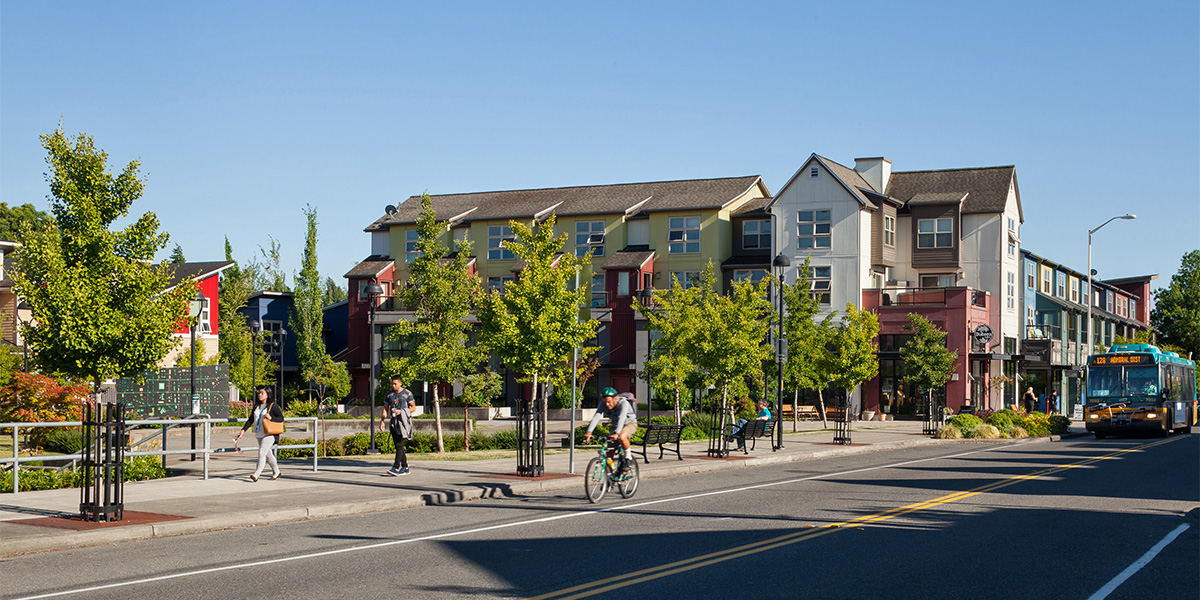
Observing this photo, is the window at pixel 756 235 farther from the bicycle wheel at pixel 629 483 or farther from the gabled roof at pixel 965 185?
the bicycle wheel at pixel 629 483

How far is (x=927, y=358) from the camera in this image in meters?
48.2

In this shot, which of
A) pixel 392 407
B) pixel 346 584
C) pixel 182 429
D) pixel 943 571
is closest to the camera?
pixel 346 584

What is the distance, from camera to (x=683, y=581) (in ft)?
31.8

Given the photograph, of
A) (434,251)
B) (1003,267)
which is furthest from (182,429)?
(1003,267)

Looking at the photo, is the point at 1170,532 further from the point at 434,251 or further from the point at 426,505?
the point at 434,251

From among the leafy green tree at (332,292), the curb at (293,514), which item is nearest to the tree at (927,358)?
the curb at (293,514)

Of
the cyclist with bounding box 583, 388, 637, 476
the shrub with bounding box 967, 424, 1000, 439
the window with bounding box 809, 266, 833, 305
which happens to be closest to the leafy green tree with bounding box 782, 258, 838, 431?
the shrub with bounding box 967, 424, 1000, 439

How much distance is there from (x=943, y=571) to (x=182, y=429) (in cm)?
3201

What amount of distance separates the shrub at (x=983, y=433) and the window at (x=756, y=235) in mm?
23154

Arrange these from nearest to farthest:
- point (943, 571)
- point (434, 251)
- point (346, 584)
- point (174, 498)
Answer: point (346, 584) < point (943, 571) < point (174, 498) < point (434, 251)

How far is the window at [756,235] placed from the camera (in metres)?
60.4

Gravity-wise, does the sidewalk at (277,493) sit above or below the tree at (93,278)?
below

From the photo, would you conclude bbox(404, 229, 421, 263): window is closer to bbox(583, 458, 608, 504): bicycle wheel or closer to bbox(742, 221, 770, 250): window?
bbox(742, 221, 770, 250): window

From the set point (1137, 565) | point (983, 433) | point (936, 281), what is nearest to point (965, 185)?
point (936, 281)
